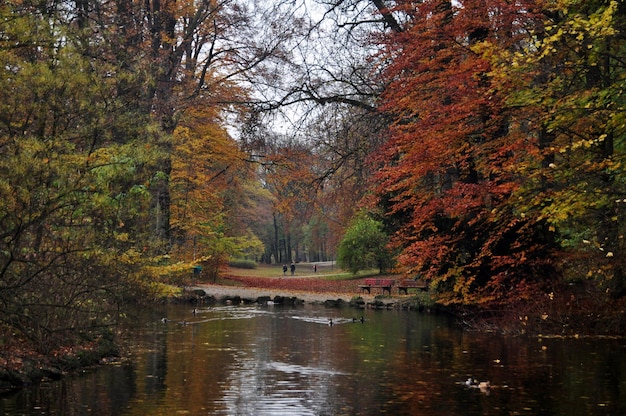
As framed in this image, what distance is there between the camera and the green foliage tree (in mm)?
51250

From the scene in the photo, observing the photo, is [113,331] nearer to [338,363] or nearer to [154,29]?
[338,363]

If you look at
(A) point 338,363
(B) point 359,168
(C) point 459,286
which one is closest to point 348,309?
(B) point 359,168

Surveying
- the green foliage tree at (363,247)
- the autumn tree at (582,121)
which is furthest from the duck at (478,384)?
the green foliage tree at (363,247)

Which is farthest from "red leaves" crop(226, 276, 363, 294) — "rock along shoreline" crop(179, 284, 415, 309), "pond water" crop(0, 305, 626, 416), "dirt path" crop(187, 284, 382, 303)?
"pond water" crop(0, 305, 626, 416)

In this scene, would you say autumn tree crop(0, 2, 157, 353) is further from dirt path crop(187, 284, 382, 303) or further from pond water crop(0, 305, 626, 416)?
dirt path crop(187, 284, 382, 303)

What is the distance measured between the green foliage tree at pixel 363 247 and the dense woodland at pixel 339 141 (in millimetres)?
12112

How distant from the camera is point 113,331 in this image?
1725cm

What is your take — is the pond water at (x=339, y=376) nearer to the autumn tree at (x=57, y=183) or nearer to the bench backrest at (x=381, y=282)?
the autumn tree at (x=57, y=183)

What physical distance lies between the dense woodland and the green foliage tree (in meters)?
12.1

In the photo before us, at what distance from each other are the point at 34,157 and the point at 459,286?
13904 mm

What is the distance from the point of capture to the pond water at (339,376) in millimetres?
11305

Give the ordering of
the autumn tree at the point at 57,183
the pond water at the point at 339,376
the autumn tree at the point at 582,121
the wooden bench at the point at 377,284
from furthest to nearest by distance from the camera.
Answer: the wooden bench at the point at 377,284
the autumn tree at the point at 582,121
the autumn tree at the point at 57,183
the pond water at the point at 339,376

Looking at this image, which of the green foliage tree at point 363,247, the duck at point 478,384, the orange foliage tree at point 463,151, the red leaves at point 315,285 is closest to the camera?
the duck at point 478,384

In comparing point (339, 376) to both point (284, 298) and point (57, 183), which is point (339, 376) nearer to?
point (57, 183)
